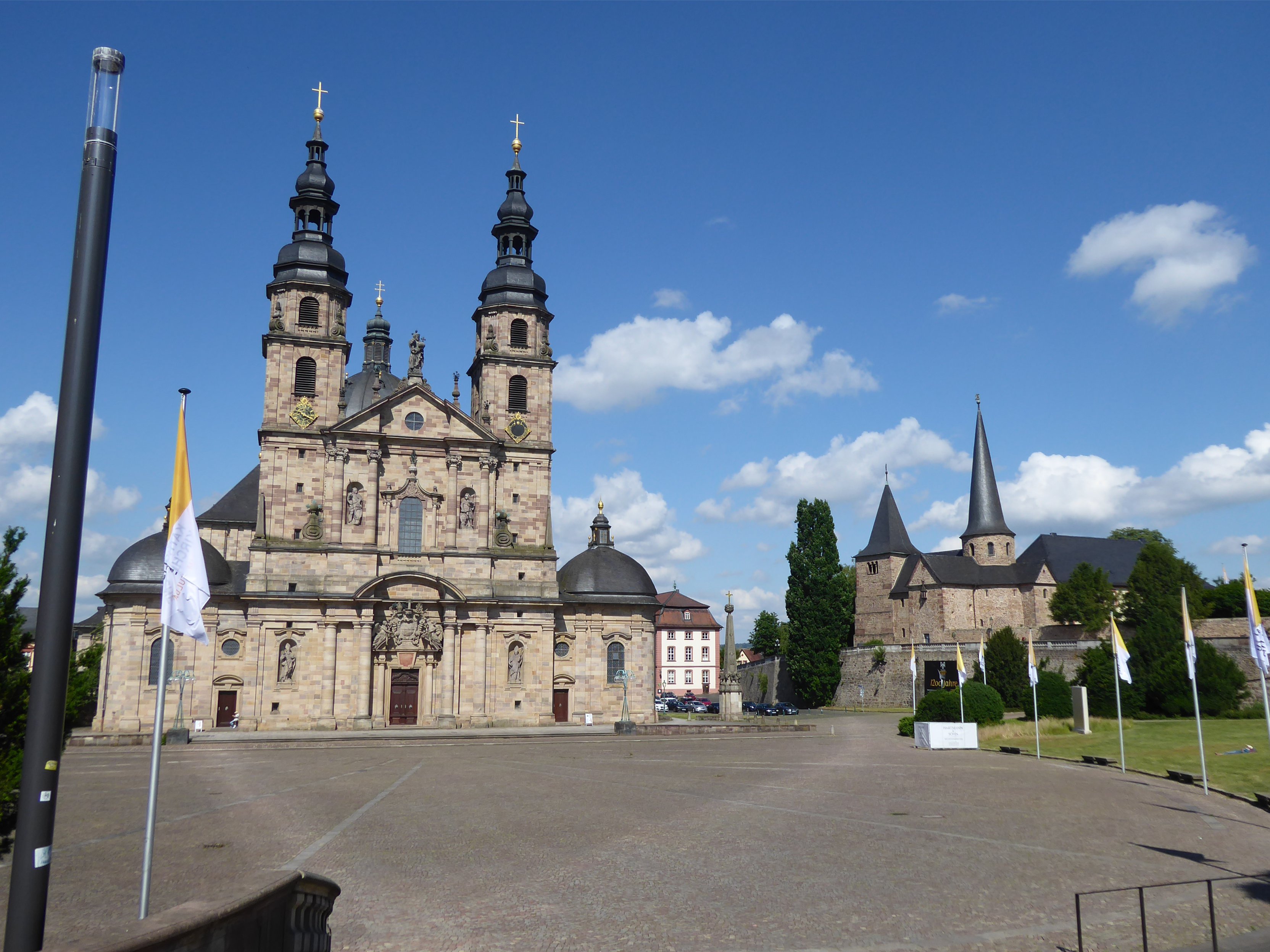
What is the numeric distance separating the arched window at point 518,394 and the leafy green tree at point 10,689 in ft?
144

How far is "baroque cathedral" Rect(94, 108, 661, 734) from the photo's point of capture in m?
50.0

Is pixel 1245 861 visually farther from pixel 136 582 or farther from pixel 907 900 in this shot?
pixel 136 582

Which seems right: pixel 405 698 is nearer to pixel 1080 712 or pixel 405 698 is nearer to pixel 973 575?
pixel 1080 712

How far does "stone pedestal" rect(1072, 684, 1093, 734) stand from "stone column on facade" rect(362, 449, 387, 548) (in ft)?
111

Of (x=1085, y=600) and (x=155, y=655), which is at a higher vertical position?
(x=1085, y=600)

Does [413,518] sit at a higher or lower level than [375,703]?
higher

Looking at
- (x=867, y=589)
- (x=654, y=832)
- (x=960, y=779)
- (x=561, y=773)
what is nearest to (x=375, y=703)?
(x=561, y=773)

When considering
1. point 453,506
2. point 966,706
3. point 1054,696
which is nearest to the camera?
point 966,706

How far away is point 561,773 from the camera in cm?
2845

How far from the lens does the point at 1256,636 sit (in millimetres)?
21938

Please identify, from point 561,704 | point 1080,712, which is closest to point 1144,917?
point 1080,712

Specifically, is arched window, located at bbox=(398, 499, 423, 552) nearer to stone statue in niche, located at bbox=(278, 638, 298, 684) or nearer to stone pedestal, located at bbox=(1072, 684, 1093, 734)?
stone statue in niche, located at bbox=(278, 638, 298, 684)

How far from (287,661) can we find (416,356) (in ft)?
57.0

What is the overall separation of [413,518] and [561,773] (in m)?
27.7
